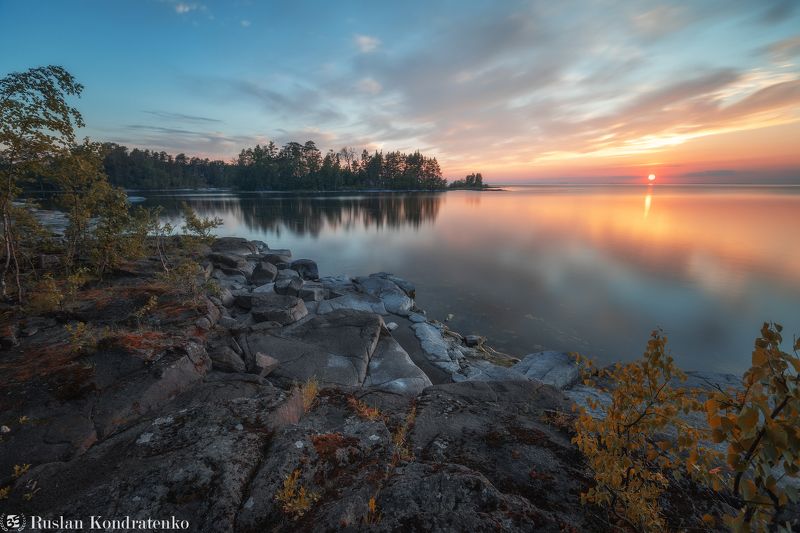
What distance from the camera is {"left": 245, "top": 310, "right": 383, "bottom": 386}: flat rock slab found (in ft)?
29.8

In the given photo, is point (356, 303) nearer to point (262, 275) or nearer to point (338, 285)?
point (338, 285)

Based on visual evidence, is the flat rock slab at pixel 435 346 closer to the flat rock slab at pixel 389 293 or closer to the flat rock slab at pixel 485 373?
the flat rock slab at pixel 485 373

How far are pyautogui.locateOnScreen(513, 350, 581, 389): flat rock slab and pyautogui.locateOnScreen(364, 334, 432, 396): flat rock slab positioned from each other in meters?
3.62

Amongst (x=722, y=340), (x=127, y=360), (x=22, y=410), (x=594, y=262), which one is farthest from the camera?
(x=594, y=262)

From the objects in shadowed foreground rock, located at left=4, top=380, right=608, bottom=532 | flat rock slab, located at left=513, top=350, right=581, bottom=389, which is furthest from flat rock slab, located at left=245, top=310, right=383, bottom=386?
flat rock slab, located at left=513, top=350, right=581, bottom=389

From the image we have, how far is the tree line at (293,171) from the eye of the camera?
13475 cm

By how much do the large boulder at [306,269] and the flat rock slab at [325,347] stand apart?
40.7 feet

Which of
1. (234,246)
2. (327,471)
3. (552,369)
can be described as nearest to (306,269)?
(234,246)

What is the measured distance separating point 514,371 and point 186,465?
32.6 ft

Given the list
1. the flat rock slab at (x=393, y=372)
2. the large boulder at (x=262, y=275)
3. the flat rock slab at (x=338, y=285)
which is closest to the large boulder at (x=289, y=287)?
the flat rock slab at (x=338, y=285)

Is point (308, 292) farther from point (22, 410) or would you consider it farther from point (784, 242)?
point (784, 242)

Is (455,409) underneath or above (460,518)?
underneath

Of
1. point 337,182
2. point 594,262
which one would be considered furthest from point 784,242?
point 337,182

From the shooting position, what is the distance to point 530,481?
12.6 feet
